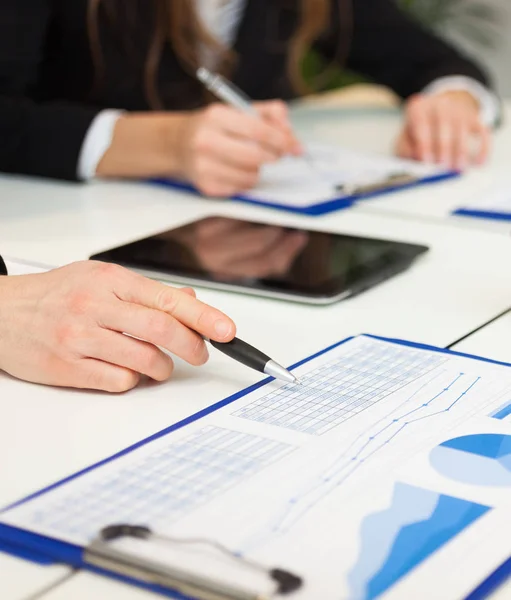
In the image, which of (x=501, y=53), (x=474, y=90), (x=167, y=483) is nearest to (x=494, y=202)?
(x=474, y=90)

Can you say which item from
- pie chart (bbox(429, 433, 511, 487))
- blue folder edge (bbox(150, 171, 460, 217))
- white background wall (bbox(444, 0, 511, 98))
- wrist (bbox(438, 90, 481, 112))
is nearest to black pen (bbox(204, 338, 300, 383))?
pie chart (bbox(429, 433, 511, 487))

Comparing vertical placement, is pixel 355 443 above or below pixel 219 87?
below

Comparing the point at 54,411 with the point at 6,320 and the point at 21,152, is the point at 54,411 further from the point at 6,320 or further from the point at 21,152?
the point at 21,152

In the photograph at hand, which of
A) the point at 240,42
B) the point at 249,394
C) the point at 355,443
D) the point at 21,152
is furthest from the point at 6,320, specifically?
the point at 240,42

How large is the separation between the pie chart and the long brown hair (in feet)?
3.89

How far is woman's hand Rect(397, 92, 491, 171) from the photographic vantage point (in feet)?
5.31

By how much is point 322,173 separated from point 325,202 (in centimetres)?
18

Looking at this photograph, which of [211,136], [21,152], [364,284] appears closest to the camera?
[364,284]

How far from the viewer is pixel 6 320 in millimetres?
807

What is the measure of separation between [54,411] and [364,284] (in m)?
0.39

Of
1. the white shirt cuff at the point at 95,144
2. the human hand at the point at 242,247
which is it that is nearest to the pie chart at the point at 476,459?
the human hand at the point at 242,247

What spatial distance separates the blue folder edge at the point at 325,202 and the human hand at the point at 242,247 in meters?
0.11

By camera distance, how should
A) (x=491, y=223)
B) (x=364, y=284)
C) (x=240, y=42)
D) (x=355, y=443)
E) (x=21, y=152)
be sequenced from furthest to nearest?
(x=240, y=42) < (x=21, y=152) < (x=491, y=223) < (x=364, y=284) < (x=355, y=443)

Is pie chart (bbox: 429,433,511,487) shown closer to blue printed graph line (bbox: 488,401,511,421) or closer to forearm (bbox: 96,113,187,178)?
blue printed graph line (bbox: 488,401,511,421)
